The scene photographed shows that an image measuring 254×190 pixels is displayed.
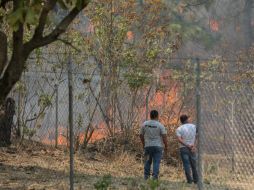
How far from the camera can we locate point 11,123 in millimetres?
15758

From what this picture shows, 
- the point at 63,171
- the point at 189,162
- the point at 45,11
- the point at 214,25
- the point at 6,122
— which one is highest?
the point at 214,25

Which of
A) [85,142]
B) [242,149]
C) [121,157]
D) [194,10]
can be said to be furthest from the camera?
[194,10]

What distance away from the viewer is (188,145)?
1212cm

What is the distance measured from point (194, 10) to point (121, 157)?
29.5 metres

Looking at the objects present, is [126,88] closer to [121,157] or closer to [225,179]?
[121,157]

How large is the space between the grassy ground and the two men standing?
0.37m

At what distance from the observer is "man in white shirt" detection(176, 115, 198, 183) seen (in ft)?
39.7

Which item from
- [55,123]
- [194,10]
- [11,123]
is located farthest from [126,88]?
[194,10]

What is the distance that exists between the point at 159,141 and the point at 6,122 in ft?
16.0

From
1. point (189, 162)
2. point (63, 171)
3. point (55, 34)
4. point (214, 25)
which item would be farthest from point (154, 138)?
point (214, 25)

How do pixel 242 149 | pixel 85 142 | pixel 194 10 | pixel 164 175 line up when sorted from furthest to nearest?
1. pixel 194 10
2. pixel 85 142
3. pixel 164 175
4. pixel 242 149

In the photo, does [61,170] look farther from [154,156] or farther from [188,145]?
[188,145]

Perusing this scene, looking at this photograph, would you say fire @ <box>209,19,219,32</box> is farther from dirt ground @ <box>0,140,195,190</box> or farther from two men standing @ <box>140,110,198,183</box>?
two men standing @ <box>140,110,198,183</box>

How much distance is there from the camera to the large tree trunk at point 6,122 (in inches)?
611
